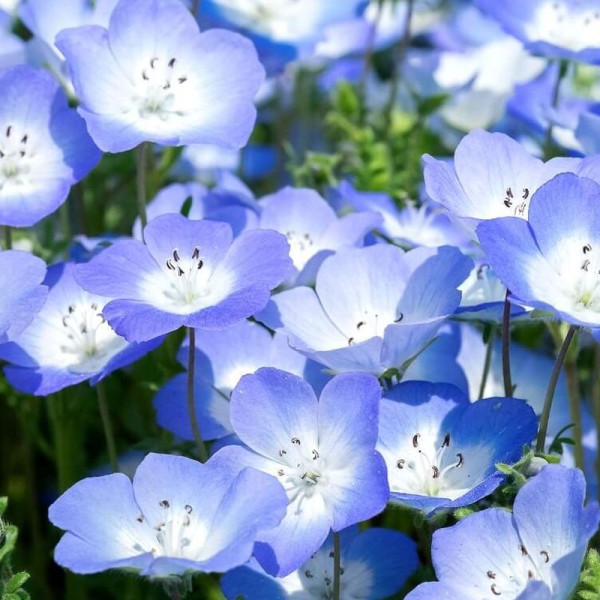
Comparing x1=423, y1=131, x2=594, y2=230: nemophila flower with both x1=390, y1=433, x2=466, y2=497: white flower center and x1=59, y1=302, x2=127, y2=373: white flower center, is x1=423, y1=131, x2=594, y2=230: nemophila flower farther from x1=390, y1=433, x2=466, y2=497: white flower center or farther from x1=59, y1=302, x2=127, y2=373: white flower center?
x1=59, y1=302, x2=127, y2=373: white flower center

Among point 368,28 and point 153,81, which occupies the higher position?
Result: point 153,81

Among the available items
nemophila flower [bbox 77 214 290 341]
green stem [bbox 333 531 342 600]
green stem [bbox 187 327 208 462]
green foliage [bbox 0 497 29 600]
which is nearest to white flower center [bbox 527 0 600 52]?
nemophila flower [bbox 77 214 290 341]

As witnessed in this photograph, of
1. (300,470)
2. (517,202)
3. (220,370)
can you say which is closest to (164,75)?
(220,370)

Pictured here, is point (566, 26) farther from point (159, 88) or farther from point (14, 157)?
point (14, 157)

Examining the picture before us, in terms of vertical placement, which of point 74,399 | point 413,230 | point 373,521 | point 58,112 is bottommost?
point 373,521

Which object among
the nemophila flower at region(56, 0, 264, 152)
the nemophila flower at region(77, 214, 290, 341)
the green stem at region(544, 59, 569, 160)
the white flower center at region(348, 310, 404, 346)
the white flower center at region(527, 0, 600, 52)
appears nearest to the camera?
the nemophila flower at region(77, 214, 290, 341)

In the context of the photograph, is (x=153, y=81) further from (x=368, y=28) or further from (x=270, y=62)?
(x=368, y=28)

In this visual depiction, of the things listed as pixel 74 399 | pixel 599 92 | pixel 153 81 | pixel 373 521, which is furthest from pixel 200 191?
pixel 599 92
